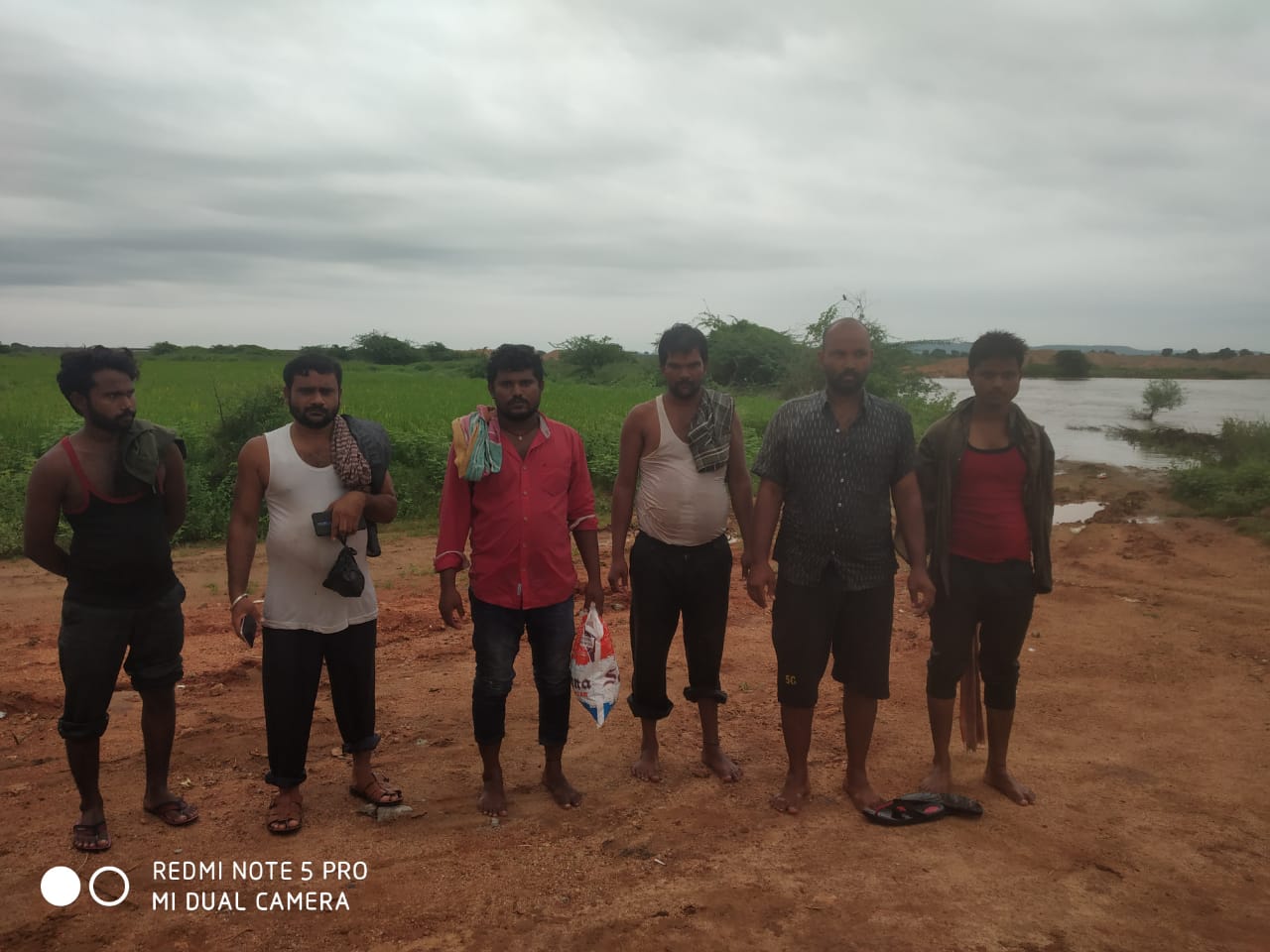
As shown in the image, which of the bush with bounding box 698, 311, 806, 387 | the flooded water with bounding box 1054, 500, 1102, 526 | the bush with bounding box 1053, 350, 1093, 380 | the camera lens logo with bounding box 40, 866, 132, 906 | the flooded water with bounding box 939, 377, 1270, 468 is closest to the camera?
the camera lens logo with bounding box 40, 866, 132, 906

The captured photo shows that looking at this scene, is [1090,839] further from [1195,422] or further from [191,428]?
[1195,422]

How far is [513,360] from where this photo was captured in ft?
10.5

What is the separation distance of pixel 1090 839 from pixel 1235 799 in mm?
911

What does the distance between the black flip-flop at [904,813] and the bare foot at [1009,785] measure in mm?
375

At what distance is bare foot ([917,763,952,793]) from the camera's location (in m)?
3.53

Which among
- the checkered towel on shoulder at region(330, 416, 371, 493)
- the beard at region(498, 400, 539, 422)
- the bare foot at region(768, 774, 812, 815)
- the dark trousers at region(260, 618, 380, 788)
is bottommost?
the bare foot at region(768, 774, 812, 815)

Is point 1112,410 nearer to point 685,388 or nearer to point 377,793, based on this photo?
point 685,388

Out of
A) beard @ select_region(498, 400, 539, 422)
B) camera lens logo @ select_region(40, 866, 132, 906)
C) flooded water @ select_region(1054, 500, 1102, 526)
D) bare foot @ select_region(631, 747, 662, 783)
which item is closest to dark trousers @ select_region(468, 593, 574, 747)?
bare foot @ select_region(631, 747, 662, 783)

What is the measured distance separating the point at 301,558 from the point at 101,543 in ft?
2.10

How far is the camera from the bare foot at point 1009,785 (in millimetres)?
3537

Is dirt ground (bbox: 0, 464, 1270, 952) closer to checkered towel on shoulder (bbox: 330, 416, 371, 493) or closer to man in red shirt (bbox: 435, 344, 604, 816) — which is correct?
man in red shirt (bbox: 435, 344, 604, 816)

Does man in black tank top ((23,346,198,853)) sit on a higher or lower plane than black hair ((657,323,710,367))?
lower

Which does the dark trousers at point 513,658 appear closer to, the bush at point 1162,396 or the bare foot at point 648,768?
the bare foot at point 648,768

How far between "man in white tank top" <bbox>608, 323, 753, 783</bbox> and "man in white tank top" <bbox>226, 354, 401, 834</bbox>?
973 millimetres
